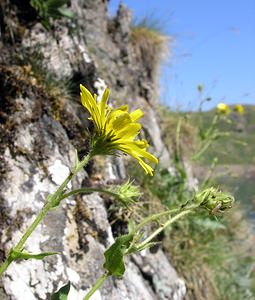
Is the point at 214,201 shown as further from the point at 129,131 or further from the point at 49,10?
the point at 49,10

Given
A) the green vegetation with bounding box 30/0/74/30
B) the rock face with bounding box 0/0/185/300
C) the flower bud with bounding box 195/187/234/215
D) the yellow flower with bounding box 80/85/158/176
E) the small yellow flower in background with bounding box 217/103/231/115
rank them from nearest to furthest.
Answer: the yellow flower with bounding box 80/85/158/176 → the flower bud with bounding box 195/187/234/215 → the rock face with bounding box 0/0/185/300 → the green vegetation with bounding box 30/0/74/30 → the small yellow flower in background with bounding box 217/103/231/115

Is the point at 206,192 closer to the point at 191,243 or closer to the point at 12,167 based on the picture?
the point at 12,167

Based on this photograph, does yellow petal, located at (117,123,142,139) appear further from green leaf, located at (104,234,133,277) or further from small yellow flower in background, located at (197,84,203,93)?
small yellow flower in background, located at (197,84,203,93)

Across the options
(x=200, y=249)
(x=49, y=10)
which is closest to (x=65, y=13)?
(x=49, y=10)

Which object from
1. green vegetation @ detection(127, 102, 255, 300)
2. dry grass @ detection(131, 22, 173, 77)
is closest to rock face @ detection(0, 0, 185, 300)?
green vegetation @ detection(127, 102, 255, 300)

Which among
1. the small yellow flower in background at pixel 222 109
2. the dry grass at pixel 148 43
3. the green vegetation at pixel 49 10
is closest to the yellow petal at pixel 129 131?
the green vegetation at pixel 49 10

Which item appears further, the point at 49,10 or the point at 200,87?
the point at 200,87
